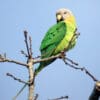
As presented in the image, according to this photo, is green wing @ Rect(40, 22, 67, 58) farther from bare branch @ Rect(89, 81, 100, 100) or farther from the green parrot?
bare branch @ Rect(89, 81, 100, 100)

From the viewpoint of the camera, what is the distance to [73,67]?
2.87m

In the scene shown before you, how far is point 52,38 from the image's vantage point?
4273 millimetres

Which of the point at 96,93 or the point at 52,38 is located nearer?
the point at 96,93

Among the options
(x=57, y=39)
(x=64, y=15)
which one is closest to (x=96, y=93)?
(x=57, y=39)

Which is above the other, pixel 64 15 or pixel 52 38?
pixel 64 15

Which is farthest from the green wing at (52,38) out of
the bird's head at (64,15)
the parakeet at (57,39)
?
the bird's head at (64,15)

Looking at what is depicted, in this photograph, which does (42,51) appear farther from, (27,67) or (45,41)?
(27,67)

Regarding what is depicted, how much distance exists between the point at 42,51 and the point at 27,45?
59.2 inches

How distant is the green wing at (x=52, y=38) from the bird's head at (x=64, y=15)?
16.0 inches

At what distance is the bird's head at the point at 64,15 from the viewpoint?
16.1ft

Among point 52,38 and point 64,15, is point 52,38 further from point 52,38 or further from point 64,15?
point 64,15

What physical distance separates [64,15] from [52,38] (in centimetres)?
78

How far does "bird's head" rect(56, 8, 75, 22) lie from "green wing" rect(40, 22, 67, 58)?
1.33 ft

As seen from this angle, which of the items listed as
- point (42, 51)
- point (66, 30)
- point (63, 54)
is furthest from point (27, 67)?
point (66, 30)
